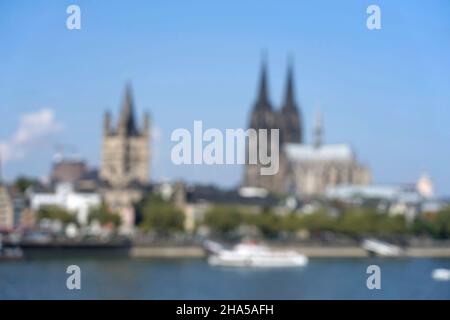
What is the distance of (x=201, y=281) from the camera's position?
89.9ft

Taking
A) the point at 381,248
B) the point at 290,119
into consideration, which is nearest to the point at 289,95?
the point at 290,119

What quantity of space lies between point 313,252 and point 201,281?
17.2 metres

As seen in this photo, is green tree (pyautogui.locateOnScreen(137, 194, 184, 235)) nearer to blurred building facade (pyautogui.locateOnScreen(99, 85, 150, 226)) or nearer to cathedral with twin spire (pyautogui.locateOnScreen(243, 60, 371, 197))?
blurred building facade (pyautogui.locateOnScreen(99, 85, 150, 226))

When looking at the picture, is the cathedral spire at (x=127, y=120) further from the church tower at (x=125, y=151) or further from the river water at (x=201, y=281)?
the river water at (x=201, y=281)

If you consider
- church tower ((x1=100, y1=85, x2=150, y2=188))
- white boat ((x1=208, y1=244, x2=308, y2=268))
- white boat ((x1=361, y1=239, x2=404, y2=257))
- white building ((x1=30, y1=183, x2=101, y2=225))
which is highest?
church tower ((x1=100, y1=85, x2=150, y2=188))

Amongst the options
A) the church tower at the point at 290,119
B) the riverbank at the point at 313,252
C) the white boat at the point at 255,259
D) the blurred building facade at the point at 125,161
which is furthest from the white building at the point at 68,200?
the white boat at the point at 255,259

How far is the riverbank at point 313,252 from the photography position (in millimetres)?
41688

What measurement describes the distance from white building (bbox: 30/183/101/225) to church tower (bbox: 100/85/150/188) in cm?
146

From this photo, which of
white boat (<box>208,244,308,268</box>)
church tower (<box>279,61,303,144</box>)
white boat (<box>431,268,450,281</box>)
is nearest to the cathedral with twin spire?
church tower (<box>279,61,303,144</box>)

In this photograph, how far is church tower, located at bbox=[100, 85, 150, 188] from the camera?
60672mm

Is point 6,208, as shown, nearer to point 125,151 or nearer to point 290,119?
point 125,151
